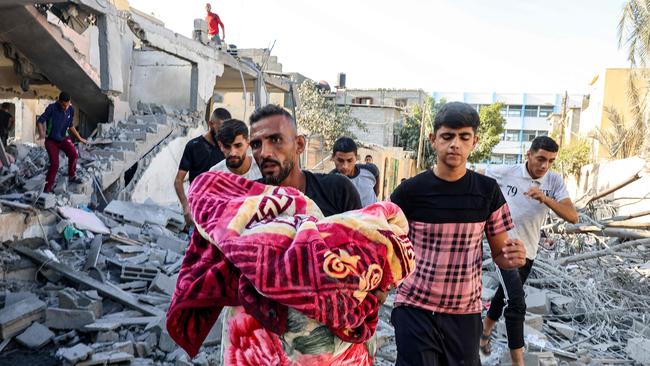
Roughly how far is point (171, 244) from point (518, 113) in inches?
1868

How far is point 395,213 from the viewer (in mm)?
1516

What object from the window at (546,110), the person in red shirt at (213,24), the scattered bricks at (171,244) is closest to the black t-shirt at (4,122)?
the person in red shirt at (213,24)

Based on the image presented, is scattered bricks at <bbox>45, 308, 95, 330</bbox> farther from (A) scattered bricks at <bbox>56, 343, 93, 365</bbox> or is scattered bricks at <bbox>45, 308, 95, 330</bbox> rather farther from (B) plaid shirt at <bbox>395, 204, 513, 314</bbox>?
(B) plaid shirt at <bbox>395, 204, 513, 314</bbox>

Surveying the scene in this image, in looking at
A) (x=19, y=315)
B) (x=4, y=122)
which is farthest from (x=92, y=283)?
(x=4, y=122)

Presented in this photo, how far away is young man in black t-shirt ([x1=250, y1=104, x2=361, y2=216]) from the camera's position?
1801 millimetres

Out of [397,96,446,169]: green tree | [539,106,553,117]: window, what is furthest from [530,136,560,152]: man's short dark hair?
[539,106,553,117]: window

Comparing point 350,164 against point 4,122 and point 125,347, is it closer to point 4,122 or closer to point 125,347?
point 125,347

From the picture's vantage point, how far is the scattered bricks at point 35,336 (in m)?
3.99

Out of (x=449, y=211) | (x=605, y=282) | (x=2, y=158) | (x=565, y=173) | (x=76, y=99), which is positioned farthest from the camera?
(x=565, y=173)

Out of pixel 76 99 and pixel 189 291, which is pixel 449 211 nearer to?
pixel 189 291

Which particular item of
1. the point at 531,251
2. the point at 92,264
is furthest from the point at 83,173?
the point at 531,251

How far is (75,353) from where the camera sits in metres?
3.73

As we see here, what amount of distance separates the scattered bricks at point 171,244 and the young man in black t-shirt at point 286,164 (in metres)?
5.16

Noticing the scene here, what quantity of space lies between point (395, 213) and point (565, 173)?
25793 mm
